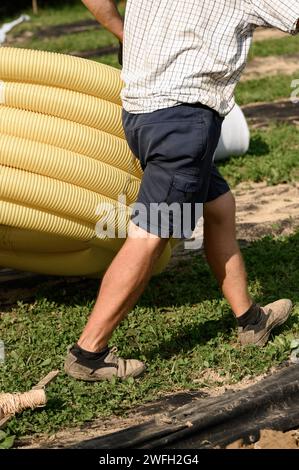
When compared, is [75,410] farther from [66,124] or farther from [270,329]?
[66,124]

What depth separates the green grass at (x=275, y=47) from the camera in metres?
12.6

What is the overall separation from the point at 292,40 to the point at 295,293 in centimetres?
952

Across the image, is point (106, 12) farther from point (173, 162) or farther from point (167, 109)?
point (173, 162)

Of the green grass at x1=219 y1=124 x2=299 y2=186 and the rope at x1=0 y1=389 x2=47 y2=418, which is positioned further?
the green grass at x1=219 y1=124 x2=299 y2=186

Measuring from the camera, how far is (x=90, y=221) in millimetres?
4199

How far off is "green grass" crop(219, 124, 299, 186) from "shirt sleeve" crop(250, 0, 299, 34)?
126 inches

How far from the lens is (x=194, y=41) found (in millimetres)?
3570

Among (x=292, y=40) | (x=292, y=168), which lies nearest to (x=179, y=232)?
(x=292, y=168)

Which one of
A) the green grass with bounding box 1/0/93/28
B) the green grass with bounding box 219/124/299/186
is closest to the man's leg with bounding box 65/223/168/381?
the green grass with bounding box 219/124/299/186

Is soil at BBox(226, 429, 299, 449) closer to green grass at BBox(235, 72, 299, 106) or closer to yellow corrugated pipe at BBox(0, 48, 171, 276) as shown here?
yellow corrugated pipe at BBox(0, 48, 171, 276)

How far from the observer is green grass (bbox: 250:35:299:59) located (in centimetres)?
1257

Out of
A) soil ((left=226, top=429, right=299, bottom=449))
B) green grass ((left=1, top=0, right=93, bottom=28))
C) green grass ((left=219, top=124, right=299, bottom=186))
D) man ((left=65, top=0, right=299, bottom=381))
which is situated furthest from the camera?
green grass ((left=1, top=0, right=93, bottom=28))

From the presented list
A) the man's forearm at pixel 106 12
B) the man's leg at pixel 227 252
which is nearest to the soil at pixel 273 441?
the man's leg at pixel 227 252

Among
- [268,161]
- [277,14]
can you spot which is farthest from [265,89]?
[277,14]
